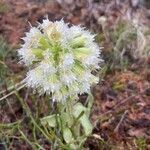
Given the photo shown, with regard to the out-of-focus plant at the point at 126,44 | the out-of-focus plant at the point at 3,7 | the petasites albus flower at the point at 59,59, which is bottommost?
the petasites albus flower at the point at 59,59

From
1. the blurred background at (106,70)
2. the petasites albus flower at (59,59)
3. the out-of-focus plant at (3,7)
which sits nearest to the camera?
the petasites albus flower at (59,59)

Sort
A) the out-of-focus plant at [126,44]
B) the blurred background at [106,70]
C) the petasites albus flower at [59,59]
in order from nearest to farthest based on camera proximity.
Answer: the petasites albus flower at [59,59], the blurred background at [106,70], the out-of-focus plant at [126,44]

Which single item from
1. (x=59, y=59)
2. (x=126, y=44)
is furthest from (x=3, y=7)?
(x=59, y=59)

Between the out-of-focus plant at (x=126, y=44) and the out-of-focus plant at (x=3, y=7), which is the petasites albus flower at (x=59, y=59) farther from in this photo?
the out-of-focus plant at (x=3, y=7)

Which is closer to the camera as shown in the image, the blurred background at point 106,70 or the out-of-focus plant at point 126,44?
→ the blurred background at point 106,70

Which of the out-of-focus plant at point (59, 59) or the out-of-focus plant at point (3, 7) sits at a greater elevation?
the out-of-focus plant at point (3, 7)

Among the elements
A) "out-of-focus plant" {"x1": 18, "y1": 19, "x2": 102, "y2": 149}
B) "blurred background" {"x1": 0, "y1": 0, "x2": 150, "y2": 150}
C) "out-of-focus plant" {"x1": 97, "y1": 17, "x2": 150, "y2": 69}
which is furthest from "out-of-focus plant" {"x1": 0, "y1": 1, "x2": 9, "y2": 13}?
"out-of-focus plant" {"x1": 18, "y1": 19, "x2": 102, "y2": 149}

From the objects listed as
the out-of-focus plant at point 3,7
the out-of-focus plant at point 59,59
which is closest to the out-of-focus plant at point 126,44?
the out-of-focus plant at point 3,7
